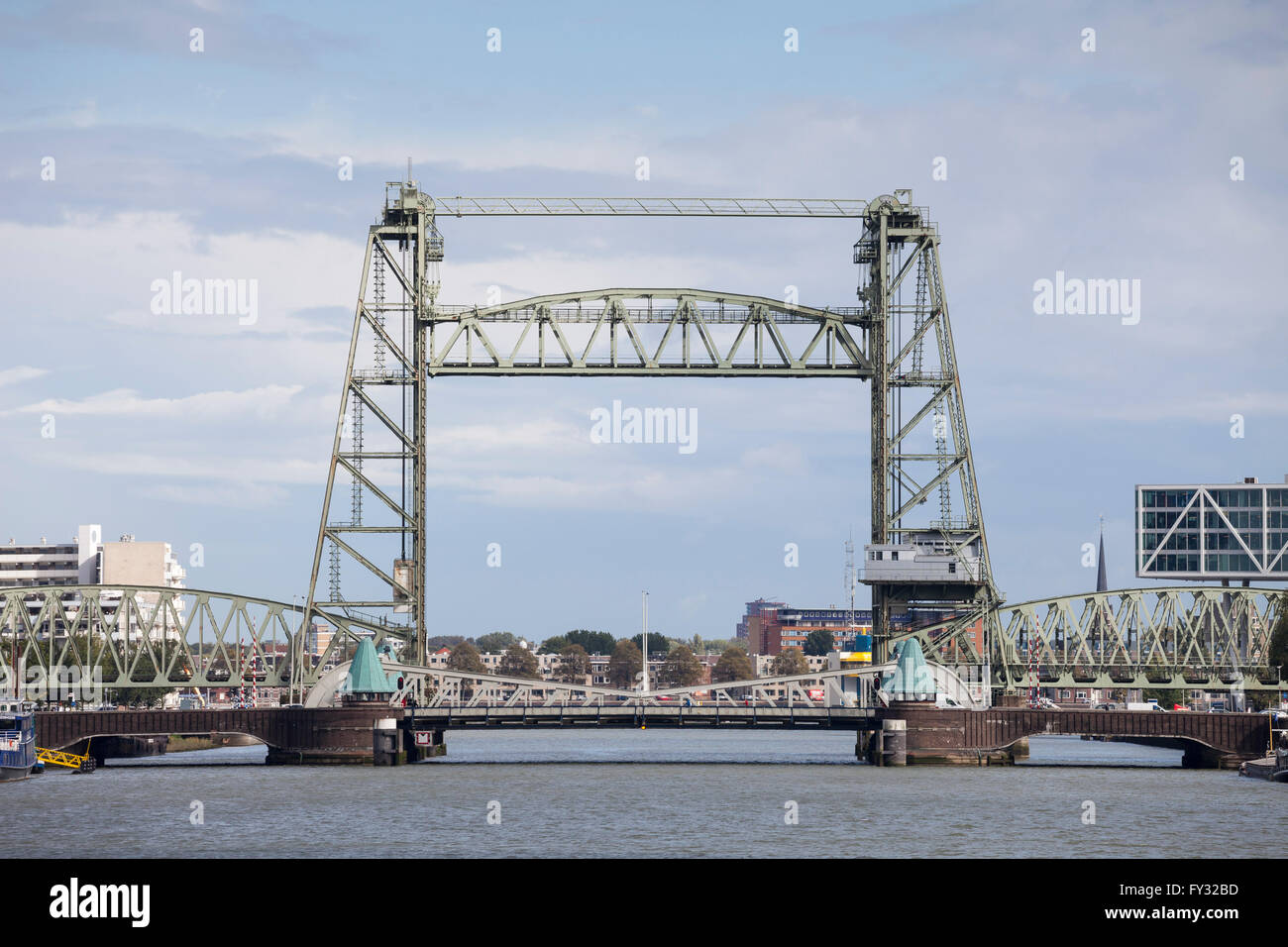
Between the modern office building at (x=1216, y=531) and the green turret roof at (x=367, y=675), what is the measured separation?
75315mm

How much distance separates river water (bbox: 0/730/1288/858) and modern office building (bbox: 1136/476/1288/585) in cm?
4928

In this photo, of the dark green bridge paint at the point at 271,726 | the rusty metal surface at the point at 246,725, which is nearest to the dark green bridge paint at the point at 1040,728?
the dark green bridge paint at the point at 271,726

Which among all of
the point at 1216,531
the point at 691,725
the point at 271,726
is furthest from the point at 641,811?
the point at 1216,531

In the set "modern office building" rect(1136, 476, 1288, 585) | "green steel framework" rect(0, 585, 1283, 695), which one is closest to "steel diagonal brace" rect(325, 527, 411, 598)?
"green steel framework" rect(0, 585, 1283, 695)

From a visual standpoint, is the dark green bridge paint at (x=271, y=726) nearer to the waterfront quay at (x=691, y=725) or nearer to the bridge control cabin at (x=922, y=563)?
the waterfront quay at (x=691, y=725)

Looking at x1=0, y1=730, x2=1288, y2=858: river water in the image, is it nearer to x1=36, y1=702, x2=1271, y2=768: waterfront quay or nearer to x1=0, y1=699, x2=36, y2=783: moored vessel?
x1=0, y1=699, x2=36, y2=783: moored vessel

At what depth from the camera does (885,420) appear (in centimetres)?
10706

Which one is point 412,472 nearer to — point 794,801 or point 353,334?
point 353,334

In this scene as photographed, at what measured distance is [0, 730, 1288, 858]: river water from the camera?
179 ft

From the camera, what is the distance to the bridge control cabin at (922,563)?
349 feet

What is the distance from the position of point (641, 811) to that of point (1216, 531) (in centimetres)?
9443

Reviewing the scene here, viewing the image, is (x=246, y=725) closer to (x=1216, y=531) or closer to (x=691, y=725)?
(x=691, y=725)
